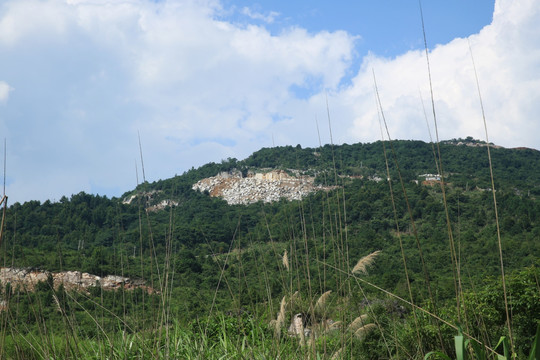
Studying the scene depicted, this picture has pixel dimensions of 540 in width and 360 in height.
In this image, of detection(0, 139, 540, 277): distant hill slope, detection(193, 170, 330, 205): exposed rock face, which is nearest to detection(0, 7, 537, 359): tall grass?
detection(0, 139, 540, 277): distant hill slope

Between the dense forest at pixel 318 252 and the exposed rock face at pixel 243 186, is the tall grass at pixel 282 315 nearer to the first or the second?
the dense forest at pixel 318 252

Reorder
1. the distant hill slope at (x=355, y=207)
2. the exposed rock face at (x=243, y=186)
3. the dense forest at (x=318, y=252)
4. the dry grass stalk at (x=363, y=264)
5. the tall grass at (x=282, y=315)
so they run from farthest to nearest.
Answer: the exposed rock face at (x=243, y=186), the distant hill slope at (x=355, y=207), the dry grass stalk at (x=363, y=264), the dense forest at (x=318, y=252), the tall grass at (x=282, y=315)

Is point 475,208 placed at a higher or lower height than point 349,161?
lower

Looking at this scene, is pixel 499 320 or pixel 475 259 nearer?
pixel 499 320

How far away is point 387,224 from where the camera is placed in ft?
150

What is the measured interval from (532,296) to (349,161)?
66064 mm

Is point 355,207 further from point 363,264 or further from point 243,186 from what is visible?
point 363,264

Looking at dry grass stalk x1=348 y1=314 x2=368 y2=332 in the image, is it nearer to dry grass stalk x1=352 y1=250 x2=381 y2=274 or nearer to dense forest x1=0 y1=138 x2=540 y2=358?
dense forest x1=0 y1=138 x2=540 y2=358

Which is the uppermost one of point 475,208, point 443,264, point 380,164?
point 380,164

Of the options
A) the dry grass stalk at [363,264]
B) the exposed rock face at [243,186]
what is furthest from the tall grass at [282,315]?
the exposed rock face at [243,186]

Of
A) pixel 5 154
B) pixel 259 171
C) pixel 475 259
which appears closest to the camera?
pixel 5 154

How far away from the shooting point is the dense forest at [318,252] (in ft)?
9.21

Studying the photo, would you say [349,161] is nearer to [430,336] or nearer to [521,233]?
[521,233]

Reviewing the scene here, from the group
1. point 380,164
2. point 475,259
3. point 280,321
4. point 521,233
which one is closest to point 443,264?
point 475,259
